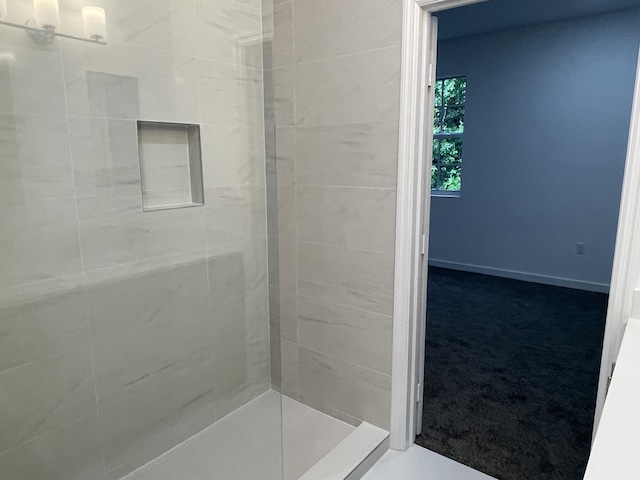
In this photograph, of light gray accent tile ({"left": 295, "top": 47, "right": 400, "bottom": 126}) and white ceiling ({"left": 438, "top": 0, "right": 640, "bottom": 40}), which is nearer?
light gray accent tile ({"left": 295, "top": 47, "right": 400, "bottom": 126})

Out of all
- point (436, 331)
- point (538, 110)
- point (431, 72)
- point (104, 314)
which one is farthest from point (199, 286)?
point (538, 110)

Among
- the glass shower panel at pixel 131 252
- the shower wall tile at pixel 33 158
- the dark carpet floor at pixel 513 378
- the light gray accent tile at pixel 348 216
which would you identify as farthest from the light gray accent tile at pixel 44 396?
the dark carpet floor at pixel 513 378

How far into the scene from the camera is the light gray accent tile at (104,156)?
162cm

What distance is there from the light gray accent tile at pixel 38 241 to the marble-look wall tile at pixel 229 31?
3.17ft

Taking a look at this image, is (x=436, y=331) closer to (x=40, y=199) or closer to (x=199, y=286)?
(x=199, y=286)

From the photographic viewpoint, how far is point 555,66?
14.3 ft

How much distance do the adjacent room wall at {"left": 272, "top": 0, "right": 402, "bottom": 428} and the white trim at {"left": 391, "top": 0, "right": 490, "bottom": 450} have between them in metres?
0.04

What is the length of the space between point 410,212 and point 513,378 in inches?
62.8

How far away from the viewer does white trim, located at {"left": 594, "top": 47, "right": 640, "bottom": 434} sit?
1402mm

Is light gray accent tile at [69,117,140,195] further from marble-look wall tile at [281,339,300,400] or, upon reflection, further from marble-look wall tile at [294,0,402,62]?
marble-look wall tile at [281,339,300,400]

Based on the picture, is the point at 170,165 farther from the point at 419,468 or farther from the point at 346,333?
the point at 419,468

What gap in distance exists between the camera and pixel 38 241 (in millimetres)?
1561

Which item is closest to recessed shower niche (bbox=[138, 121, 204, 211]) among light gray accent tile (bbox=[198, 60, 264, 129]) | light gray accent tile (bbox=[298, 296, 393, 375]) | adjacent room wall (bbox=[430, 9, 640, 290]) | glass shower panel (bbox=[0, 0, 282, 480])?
glass shower panel (bbox=[0, 0, 282, 480])

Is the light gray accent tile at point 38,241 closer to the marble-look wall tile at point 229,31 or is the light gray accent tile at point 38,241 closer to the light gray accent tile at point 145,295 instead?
the light gray accent tile at point 145,295
